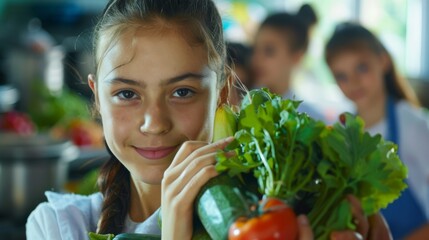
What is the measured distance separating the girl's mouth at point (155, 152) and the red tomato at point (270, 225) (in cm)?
29

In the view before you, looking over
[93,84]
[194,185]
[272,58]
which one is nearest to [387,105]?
[272,58]

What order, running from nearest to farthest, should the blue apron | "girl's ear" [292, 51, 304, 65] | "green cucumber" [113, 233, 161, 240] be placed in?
1. "green cucumber" [113, 233, 161, 240]
2. the blue apron
3. "girl's ear" [292, 51, 304, 65]

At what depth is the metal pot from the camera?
77.0 inches

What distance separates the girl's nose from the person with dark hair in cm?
197

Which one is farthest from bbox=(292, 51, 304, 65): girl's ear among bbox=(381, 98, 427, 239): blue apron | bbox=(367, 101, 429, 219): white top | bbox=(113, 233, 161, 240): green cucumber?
bbox=(113, 233, 161, 240): green cucumber

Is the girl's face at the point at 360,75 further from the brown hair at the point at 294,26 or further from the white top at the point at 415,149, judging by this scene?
the brown hair at the point at 294,26

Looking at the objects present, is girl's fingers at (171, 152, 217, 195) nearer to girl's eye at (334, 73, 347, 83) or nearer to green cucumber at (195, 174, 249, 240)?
green cucumber at (195, 174, 249, 240)

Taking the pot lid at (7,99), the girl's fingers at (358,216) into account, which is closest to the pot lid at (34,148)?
the pot lid at (7,99)

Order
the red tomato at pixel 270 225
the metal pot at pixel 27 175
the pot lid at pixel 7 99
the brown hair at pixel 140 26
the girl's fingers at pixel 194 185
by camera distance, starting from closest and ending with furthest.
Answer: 1. the red tomato at pixel 270 225
2. the girl's fingers at pixel 194 185
3. the brown hair at pixel 140 26
4. the metal pot at pixel 27 175
5. the pot lid at pixel 7 99

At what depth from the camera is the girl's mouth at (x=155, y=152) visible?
0.90 m

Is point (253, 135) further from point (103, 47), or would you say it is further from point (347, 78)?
point (347, 78)

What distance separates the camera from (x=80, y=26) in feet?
18.2

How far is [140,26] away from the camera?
935 mm

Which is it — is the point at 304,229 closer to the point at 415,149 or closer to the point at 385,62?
the point at 415,149
